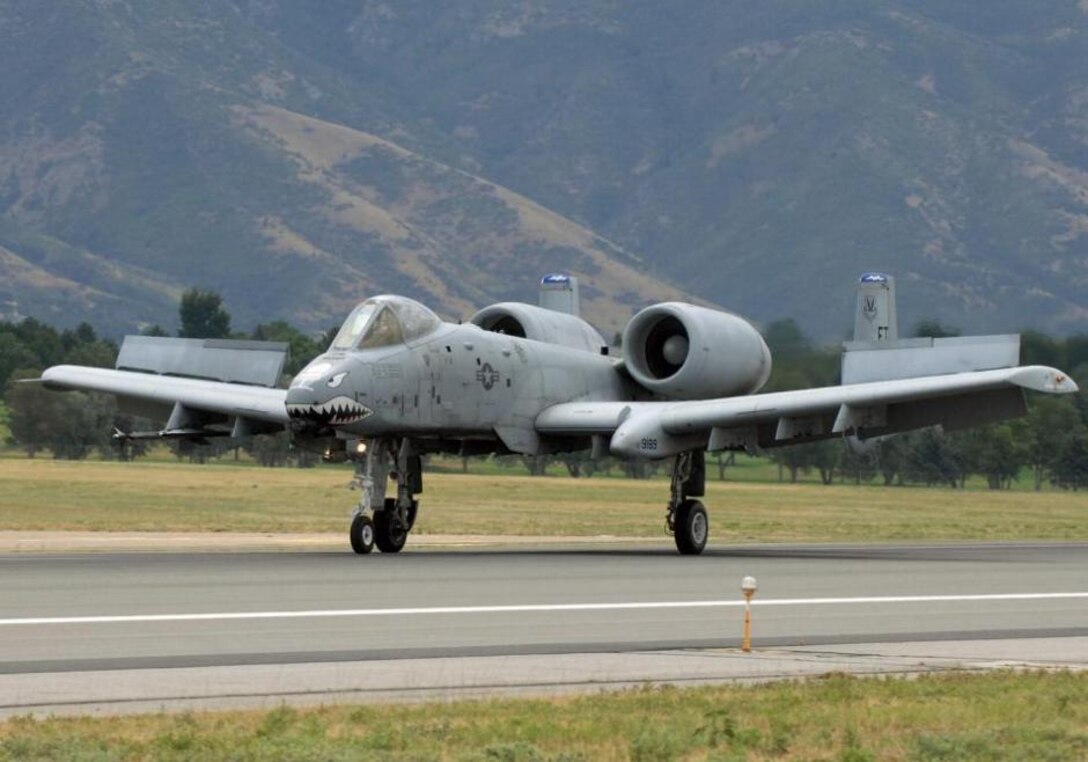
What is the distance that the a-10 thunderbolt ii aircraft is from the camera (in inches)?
1313

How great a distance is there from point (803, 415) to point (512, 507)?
1236 inches

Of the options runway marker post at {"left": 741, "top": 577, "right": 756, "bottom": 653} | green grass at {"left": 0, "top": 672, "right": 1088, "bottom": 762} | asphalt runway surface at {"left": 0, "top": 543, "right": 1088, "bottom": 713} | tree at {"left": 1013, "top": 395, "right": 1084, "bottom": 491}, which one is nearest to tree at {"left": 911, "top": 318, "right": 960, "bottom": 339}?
asphalt runway surface at {"left": 0, "top": 543, "right": 1088, "bottom": 713}

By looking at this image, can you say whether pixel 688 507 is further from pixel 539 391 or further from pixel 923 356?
pixel 923 356

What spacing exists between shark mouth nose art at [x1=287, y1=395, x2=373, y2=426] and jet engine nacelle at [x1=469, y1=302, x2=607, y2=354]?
21.8 ft

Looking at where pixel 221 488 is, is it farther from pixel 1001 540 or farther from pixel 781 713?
pixel 781 713

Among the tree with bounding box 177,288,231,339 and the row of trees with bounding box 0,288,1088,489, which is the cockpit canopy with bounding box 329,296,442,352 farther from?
the tree with bounding box 177,288,231,339

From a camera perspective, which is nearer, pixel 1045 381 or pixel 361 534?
pixel 1045 381

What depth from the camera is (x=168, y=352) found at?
3894cm

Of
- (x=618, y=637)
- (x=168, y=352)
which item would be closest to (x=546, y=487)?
(x=168, y=352)

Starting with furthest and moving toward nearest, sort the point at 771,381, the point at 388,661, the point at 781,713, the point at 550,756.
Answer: the point at 771,381
the point at 388,661
the point at 781,713
the point at 550,756

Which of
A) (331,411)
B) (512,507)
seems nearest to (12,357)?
(512,507)

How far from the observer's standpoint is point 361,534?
33250 mm

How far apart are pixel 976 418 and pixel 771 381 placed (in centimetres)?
1001

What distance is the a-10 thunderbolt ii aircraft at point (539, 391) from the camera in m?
33.3
